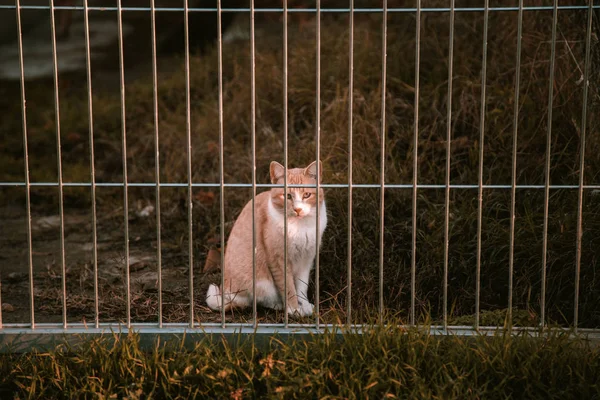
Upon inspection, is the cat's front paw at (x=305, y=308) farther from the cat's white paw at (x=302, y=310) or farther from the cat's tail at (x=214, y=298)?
the cat's tail at (x=214, y=298)

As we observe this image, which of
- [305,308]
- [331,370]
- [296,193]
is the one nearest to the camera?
[331,370]

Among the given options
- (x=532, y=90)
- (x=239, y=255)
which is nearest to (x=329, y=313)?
(x=239, y=255)

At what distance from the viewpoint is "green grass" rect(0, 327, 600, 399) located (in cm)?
296

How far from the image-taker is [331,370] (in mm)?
3059

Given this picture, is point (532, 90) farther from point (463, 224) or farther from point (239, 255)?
point (239, 255)

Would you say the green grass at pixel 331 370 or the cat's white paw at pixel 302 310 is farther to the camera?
the cat's white paw at pixel 302 310

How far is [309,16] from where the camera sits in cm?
756

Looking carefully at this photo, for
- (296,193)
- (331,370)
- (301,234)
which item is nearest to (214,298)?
(301,234)

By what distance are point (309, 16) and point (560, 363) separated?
5257 mm

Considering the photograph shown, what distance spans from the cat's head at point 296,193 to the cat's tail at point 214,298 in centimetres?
56

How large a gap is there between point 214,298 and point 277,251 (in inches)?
17.2

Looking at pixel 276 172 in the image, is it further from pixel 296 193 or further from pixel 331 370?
pixel 331 370

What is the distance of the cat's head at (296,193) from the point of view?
3908 mm

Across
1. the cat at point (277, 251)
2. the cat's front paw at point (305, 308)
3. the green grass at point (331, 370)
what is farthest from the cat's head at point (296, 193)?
the green grass at point (331, 370)
